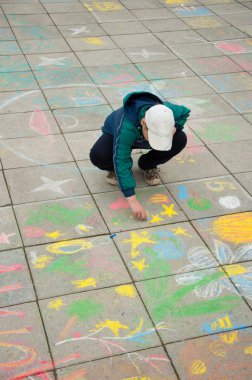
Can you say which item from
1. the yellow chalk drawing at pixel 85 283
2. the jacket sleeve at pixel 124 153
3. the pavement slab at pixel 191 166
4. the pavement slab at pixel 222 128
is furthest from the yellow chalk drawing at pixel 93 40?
the yellow chalk drawing at pixel 85 283

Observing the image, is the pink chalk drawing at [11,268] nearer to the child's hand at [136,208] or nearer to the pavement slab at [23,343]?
the pavement slab at [23,343]

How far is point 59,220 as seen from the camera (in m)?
4.27

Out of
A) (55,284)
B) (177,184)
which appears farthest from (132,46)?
(55,284)

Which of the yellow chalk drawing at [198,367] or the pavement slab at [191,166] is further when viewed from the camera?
the pavement slab at [191,166]

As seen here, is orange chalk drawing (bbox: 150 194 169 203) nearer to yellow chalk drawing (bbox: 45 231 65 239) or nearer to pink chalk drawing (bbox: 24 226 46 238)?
yellow chalk drawing (bbox: 45 231 65 239)

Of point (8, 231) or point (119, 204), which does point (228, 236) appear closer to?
point (119, 204)

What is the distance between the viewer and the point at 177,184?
4.80 metres

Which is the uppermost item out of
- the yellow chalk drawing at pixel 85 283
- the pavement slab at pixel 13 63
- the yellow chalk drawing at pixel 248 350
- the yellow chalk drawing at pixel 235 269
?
the yellow chalk drawing at pixel 235 269

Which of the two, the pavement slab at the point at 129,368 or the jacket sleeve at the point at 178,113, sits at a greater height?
the jacket sleeve at the point at 178,113

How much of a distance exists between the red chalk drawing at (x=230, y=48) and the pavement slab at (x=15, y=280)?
4.79 metres

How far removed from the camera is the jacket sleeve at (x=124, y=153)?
4.08 m

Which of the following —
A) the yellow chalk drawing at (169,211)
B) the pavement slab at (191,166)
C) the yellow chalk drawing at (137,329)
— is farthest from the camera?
the pavement slab at (191,166)

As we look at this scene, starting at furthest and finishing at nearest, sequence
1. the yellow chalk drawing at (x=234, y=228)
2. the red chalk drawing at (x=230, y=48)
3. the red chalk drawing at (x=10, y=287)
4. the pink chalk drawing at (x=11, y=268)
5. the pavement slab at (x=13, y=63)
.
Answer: the red chalk drawing at (x=230, y=48) → the pavement slab at (x=13, y=63) → the yellow chalk drawing at (x=234, y=228) → the pink chalk drawing at (x=11, y=268) → the red chalk drawing at (x=10, y=287)

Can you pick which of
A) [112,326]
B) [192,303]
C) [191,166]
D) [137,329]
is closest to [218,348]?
[192,303]
